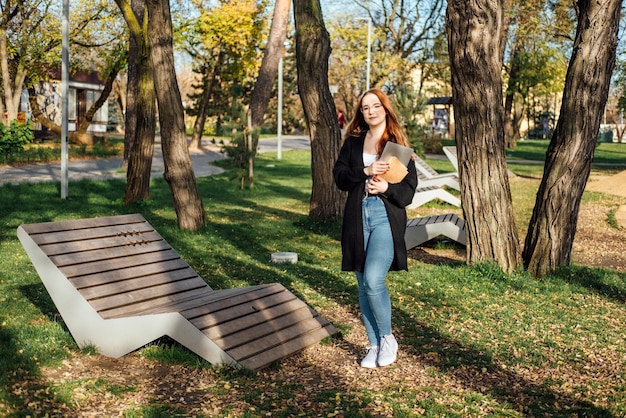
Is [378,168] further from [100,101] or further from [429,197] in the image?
[100,101]

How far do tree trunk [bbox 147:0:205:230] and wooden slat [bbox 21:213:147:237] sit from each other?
15.3 ft

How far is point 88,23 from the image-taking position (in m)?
32.7

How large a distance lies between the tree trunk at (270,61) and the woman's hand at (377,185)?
15528 millimetres

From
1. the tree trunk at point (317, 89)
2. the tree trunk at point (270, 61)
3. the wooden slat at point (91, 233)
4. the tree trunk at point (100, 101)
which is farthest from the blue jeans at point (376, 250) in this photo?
the tree trunk at point (100, 101)

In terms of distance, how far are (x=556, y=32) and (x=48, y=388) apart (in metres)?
27.8

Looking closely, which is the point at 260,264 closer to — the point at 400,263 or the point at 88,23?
the point at 400,263

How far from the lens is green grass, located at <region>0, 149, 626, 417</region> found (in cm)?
506

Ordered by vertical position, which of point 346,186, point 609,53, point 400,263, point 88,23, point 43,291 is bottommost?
point 43,291

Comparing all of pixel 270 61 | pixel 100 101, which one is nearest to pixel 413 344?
pixel 270 61

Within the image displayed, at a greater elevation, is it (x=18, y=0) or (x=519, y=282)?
(x=18, y=0)

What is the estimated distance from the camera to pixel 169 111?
472 inches

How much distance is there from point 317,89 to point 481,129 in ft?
14.0

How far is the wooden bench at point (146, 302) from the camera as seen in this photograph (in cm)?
575

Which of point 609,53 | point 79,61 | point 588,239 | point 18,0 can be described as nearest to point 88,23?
point 18,0
